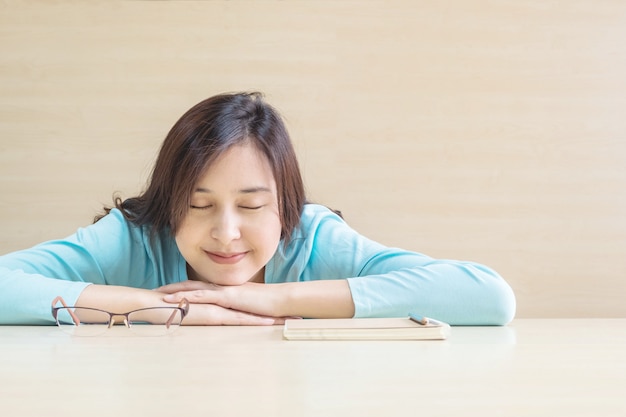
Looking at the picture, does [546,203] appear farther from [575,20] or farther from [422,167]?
[575,20]

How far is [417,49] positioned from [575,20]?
0.60 m

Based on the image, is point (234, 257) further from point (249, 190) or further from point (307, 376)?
point (307, 376)

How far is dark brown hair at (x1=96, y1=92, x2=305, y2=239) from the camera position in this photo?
132 cm

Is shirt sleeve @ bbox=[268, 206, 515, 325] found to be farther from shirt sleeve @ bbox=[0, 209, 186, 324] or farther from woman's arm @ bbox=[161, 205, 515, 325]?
shirt sleeve @ bbox=[0, 209, 186, 324]

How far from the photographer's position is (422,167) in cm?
253

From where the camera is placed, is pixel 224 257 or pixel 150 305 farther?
pixel 224 257

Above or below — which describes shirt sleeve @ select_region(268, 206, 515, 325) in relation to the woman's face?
below

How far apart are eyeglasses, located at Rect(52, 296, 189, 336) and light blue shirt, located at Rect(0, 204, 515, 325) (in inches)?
1.5

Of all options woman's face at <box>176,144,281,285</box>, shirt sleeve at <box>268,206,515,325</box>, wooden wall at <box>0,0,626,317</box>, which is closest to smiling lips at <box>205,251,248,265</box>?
woman's face at <box>176,144,281,285</box>

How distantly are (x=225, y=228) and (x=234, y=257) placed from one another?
0.09 metres

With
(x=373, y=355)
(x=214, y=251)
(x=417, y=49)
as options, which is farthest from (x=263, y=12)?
(x=373, y=355)

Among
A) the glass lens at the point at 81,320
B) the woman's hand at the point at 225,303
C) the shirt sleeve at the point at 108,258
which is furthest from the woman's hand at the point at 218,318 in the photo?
the shirt sleeve at the point at 108,258

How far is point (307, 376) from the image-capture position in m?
0.62

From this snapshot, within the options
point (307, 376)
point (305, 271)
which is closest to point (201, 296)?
point (305, 271)
